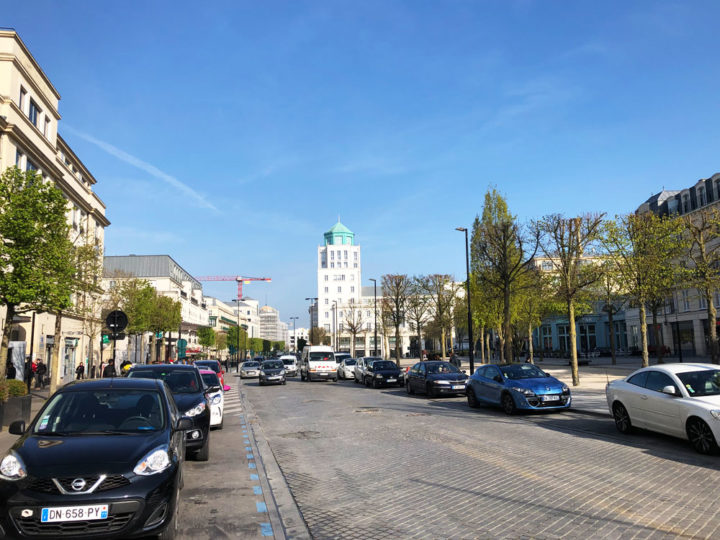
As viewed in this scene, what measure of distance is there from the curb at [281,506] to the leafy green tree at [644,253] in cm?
1859

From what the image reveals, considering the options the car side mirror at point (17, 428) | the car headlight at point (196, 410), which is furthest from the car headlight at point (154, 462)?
the car headlight at point (196, 410)

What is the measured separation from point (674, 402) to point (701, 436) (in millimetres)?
858

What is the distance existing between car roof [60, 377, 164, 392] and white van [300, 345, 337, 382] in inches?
1200

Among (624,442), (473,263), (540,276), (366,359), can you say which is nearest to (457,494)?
(624,442)

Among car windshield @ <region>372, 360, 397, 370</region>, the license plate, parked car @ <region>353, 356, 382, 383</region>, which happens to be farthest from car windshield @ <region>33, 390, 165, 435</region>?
parked car @ <region>353, 356, 382, 383</region>

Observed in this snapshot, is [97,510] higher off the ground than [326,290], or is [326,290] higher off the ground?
[326,290]

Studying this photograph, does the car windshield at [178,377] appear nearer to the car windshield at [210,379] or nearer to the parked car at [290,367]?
the car windshield at [210,379]

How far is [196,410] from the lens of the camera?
9.81 meters

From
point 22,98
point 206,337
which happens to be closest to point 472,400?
point 22,98

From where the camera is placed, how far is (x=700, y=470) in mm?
8242

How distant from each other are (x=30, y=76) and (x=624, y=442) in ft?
121

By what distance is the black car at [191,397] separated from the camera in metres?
9.62

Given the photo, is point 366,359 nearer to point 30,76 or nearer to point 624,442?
point 624,442

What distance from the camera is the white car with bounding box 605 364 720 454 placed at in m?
9.47
